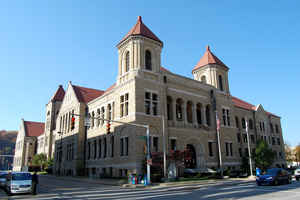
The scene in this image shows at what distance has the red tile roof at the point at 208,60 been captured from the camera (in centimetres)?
4620

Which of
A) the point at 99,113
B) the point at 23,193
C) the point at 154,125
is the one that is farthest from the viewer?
the point at 99,113

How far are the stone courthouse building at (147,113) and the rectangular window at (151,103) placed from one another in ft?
0.45

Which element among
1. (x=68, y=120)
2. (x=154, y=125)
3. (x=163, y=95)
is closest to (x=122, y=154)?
(x=154, y=125)

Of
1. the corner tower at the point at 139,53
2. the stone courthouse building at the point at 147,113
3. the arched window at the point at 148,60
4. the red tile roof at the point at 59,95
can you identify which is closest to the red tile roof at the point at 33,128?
the red tile roof at the point at 59,95

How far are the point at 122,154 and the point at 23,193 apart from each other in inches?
564

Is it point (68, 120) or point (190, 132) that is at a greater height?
point (68, 120)

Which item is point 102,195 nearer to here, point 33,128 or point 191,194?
point 191,194

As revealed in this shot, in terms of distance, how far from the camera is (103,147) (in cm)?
3825

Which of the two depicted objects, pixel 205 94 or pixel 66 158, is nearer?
pixel 205 94

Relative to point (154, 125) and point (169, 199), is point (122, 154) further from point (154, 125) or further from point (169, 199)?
point (169, 199)

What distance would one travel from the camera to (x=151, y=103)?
33812 millimetres

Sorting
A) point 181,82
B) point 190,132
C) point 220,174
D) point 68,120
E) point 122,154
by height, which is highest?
point 181,82

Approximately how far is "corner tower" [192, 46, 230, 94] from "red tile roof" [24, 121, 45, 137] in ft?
203

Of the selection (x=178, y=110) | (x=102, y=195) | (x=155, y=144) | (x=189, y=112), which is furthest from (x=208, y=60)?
(x=102, y=195)
